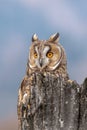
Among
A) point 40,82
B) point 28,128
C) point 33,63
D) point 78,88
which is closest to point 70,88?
point 78,88

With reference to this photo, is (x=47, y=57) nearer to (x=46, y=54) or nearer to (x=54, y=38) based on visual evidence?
(x=46, y=54)

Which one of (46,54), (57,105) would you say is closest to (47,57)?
(46,54)

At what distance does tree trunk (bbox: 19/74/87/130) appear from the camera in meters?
5.20

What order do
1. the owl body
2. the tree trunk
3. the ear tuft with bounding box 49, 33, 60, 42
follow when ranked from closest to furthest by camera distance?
the tree trunk < the owl body < the ear tuft with bounding box 49, 33, 60, 42

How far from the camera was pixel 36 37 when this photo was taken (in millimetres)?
7613

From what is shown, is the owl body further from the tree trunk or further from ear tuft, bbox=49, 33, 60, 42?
the tree trunk

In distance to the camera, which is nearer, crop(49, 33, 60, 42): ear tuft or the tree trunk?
the tree trunk

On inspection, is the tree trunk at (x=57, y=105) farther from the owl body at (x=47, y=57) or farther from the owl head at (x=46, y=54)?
the owl head at (x=46, y=54)

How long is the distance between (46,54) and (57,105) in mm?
2540

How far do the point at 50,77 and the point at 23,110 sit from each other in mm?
627

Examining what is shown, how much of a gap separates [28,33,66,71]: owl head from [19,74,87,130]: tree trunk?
210cm

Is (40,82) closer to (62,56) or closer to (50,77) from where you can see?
(50,77)

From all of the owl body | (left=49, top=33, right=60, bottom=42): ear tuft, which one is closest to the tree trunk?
the owl body

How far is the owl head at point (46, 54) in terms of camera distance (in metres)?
7.43
